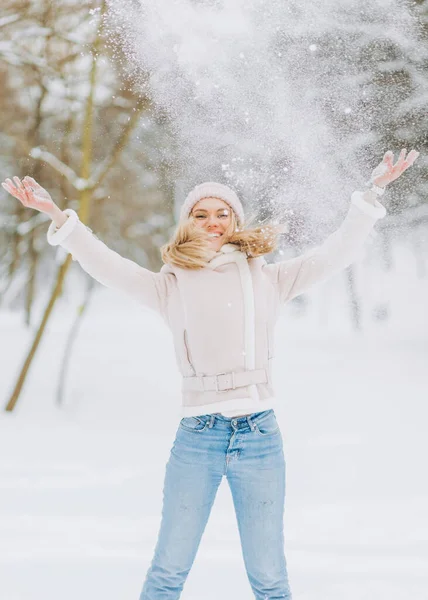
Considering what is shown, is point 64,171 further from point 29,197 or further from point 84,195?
point 29,197

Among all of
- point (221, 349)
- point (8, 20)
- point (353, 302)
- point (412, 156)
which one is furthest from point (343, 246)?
point (353, 302)

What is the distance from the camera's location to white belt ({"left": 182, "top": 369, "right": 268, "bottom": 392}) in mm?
1764

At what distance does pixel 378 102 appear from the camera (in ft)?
18.6

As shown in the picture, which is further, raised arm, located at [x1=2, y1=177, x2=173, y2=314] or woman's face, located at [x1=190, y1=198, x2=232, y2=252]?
woman's face, located at [x1=190, y1=198, x2=232, y2=252]

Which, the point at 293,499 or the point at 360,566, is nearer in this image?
the point at 360,566

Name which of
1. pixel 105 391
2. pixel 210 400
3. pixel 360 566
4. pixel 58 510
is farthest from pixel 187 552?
pixel 105 391

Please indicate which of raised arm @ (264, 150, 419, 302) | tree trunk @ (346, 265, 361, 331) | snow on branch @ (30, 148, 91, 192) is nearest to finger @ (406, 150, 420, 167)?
raised arm @ (264, 150, 419, 302)

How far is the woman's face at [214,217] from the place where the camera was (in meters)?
1.92

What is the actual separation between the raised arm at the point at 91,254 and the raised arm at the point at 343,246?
0.34 metres

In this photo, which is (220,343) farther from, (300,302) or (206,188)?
(300,302)

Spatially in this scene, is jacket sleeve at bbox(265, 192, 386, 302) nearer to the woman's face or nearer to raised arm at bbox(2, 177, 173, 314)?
the woman's face

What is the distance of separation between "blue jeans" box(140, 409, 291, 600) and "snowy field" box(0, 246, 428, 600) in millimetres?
817

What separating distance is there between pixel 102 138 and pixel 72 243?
6188 millimetres

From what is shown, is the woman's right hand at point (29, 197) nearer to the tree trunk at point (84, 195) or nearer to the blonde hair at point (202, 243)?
the blonde hair at point (202, 243)
